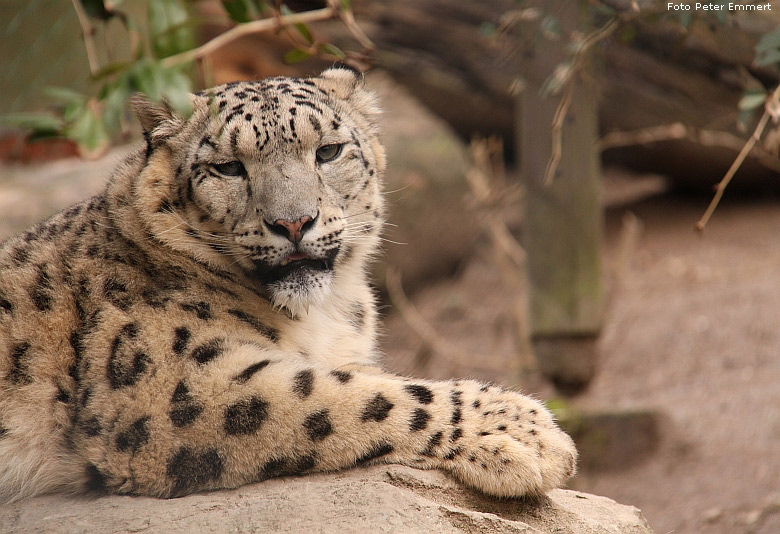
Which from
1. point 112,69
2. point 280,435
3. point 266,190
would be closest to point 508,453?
point 280,435

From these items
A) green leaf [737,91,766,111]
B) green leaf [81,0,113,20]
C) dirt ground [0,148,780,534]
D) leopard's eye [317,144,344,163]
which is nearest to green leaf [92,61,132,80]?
green leaf [81,0,113,20]

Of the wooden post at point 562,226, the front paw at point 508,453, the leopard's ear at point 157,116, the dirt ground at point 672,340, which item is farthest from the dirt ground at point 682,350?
the leopard's ear at point 157,116

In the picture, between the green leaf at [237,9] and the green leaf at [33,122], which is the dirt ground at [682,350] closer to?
the green leaf at [237,9]

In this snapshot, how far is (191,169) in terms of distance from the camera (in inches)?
143

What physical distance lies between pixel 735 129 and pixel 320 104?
5.01 metres

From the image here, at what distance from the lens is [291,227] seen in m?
3.40

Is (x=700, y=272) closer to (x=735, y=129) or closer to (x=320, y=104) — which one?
(x=735, y=129)

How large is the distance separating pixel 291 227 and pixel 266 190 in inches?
7.6

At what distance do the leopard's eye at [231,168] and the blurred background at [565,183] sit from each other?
45cm

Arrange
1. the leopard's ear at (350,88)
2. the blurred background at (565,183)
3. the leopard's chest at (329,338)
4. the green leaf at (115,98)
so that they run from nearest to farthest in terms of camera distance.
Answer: the green leaf at (115,98), the leopard's chest at (329,338), the leopard's ear at (350,88), the blurred background at (565,183)

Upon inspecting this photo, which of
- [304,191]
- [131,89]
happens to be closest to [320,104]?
[304,191]

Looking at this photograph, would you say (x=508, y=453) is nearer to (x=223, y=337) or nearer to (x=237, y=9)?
(x=223, y=337)

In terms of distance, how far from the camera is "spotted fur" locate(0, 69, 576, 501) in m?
3.07

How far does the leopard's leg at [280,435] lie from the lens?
3.06 m
